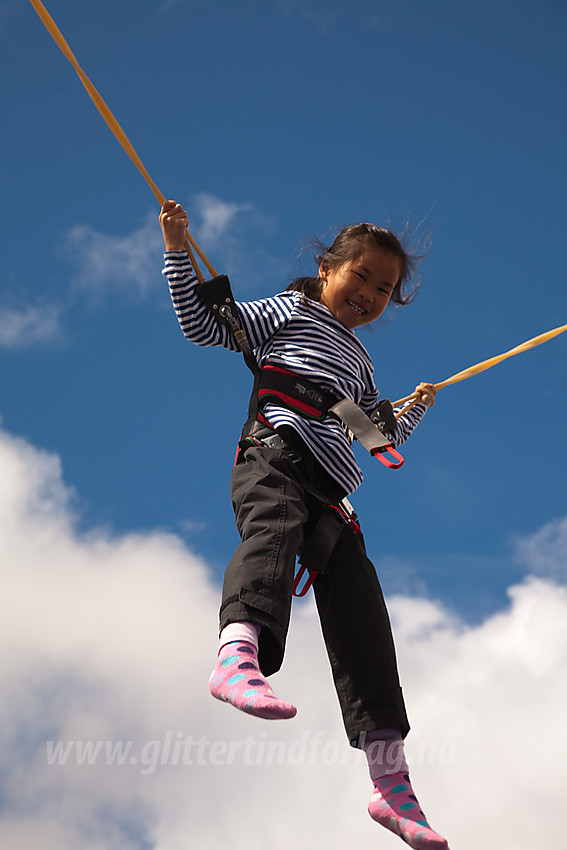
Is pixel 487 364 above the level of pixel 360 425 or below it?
above

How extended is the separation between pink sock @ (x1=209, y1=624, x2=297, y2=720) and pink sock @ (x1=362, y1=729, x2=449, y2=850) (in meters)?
0.98

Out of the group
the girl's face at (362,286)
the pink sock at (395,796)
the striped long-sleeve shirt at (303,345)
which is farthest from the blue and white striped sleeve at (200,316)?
the pink sock at (395,796)

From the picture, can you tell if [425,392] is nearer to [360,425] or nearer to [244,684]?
[360,425]

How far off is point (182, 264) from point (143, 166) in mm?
507

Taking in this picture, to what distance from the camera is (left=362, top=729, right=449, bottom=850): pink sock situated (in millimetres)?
3660

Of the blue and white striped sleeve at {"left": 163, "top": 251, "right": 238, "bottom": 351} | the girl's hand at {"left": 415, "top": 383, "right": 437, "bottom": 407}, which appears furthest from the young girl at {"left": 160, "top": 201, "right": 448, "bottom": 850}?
the girl's hand at {"left": 415, "top": 383, "right": 437, "bottom": 407}

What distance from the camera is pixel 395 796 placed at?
3.86 m

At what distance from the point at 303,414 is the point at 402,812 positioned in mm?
1866

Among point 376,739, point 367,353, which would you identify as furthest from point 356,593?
point 367,353

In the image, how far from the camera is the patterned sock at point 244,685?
3062mm

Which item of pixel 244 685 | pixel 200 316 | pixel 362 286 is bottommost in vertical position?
pixel 244 685

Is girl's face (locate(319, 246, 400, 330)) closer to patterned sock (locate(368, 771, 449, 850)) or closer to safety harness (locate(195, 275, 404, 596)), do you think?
safety harness (locate(195, 275, 404, 596))

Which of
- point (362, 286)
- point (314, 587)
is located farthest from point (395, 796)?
point (362, 286)

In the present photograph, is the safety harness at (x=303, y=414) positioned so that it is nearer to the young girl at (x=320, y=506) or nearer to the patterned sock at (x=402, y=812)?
the young girl at (x=320, y=506)
